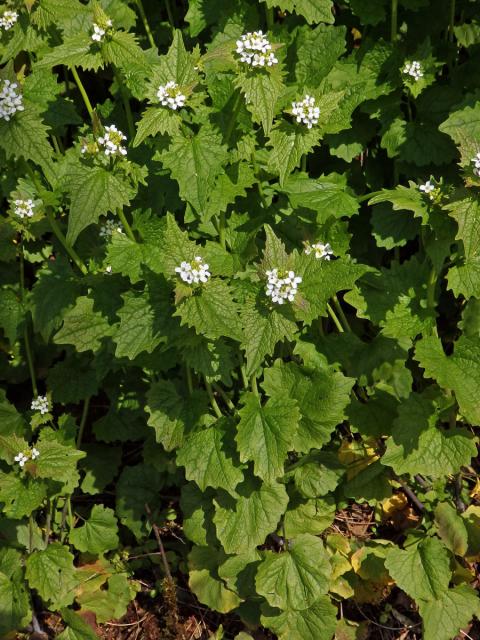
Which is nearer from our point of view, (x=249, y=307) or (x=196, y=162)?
(x=249, y=307)

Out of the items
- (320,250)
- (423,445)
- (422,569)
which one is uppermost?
(320,250)

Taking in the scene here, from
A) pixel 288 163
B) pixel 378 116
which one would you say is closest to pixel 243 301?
pixel 288 163

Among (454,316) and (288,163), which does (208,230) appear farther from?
(454,316)

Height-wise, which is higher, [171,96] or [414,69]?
[171,96]

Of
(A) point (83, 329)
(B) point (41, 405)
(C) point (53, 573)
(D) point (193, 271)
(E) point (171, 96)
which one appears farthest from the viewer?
(B) point (41, 405)

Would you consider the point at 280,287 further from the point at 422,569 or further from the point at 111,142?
the point at 422,569

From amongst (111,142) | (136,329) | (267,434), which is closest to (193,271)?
(136,329)
